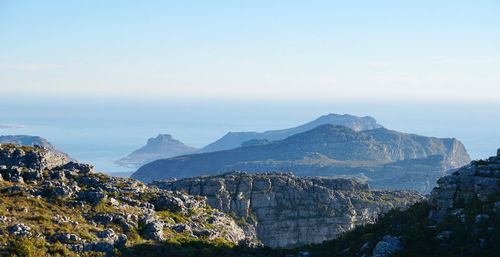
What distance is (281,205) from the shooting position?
104 metres

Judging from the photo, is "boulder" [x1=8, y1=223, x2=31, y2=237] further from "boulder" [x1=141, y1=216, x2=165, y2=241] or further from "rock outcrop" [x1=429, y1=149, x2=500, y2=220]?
"rock outcrop" [x1=429, y1=149, x2=500, y2=220]

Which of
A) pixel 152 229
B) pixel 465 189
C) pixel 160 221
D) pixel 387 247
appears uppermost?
pixel 465 189

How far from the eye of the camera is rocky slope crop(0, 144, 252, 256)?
4038 cm

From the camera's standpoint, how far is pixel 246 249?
160ft

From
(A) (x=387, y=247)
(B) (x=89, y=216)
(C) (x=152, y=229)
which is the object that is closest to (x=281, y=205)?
(C) (x=152, y=229)

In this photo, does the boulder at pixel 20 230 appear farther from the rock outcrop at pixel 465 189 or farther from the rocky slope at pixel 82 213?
the rock outcrop at pixel 465 189

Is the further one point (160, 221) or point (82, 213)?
point (160, 221)

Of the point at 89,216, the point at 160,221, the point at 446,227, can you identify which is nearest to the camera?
the point at 446,227

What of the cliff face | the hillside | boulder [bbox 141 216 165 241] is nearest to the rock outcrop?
the hillside

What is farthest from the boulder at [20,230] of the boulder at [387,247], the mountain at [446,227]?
the boulder at [387,247]

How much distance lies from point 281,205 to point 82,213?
198ft

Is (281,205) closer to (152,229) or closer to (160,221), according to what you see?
(160,221)

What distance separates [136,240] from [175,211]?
44.0 ft

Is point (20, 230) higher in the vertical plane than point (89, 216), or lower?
higher
